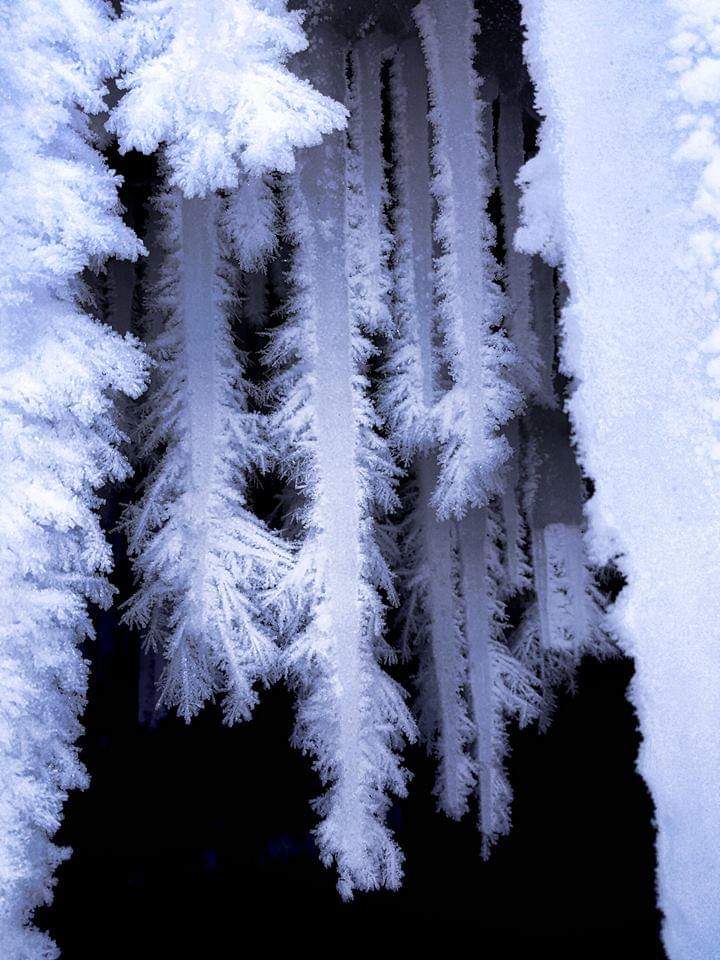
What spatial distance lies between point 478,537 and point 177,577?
11.6 inches

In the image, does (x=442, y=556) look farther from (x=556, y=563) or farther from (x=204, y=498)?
(x=204, y=498)

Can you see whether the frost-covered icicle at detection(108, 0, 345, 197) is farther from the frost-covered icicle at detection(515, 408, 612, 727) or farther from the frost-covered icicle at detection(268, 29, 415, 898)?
the frost-covered icicle at detection(515, 408, 612, 727)

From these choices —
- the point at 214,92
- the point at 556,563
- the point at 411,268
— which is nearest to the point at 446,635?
the point at 556,563

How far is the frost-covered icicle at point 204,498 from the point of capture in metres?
0.50

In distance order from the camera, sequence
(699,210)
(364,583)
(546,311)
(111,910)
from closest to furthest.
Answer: (699,210)
(364,583)
(546,311)
(111,910)

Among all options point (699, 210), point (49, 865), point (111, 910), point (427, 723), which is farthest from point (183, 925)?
point (699, 210)

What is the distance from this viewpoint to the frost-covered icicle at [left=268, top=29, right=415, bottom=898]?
0.49 meters

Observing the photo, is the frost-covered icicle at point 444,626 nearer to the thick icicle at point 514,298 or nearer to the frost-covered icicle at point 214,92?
the thick icicle at point 514,298

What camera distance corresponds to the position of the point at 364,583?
1.64 feet

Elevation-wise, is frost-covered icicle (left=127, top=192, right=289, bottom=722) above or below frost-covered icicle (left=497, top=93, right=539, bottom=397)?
below

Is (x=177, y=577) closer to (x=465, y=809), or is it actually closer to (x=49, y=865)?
(x=49, y=865)

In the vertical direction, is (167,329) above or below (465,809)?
above

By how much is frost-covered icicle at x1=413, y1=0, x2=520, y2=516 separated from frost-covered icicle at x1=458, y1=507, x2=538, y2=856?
0.49 feet

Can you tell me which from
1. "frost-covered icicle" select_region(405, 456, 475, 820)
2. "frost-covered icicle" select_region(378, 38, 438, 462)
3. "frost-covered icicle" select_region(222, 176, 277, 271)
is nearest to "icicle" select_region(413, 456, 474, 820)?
"frost-covered icicle" select_region(405, 456, 475, 820)
